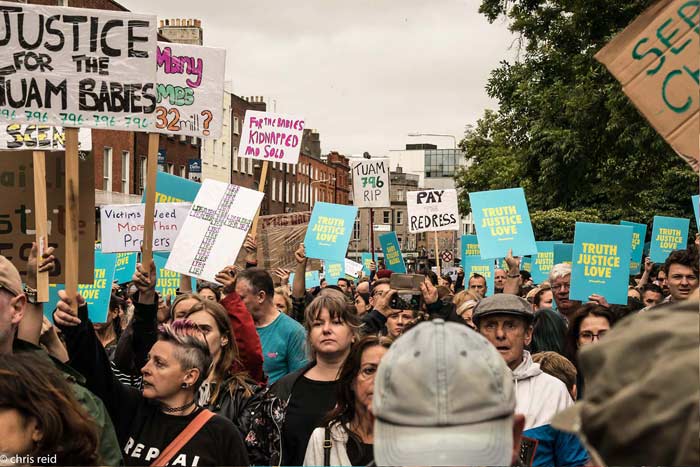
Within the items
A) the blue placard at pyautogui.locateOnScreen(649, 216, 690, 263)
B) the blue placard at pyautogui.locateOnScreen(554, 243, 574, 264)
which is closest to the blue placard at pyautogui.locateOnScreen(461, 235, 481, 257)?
the blue placard at pyautogui.locateOnScreen(649, 216, 690, 263)

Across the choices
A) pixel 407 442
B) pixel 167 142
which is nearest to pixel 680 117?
pixel 407 442

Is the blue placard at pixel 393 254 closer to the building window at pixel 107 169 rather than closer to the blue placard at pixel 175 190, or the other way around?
the blue placard at pixel 175 190

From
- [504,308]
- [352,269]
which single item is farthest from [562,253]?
[352,269]

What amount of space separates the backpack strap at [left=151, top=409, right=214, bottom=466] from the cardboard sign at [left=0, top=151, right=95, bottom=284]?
5.26ft

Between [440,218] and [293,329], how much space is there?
11068 mm

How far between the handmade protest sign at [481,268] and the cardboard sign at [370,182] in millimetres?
2774

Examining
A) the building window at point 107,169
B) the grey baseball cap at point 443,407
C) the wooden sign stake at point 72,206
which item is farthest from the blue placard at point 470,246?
the building window at point 107,169

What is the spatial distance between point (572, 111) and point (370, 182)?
4242 mm

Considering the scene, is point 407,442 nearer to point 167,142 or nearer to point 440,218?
point 440,218

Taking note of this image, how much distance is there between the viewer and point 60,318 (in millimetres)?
4574

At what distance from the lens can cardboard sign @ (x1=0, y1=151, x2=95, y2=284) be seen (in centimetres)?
576

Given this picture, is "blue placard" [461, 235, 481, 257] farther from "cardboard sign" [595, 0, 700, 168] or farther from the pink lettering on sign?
"cardboard sign" [595, 0, 700, 168]

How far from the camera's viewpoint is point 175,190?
1047 cm

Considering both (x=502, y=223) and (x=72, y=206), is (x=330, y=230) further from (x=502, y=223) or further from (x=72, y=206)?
(x=72, y=206)
